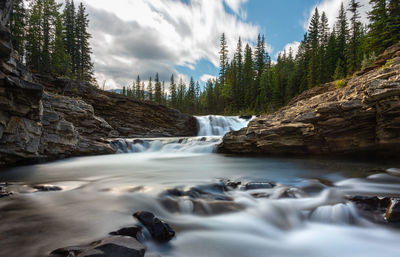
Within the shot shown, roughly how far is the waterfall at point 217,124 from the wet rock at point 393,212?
22.6m

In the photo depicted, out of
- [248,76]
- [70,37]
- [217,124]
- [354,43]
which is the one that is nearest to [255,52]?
[248,76]

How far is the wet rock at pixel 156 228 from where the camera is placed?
277 cm

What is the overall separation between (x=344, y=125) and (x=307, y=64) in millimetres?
38530

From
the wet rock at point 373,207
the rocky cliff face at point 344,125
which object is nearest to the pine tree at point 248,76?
the rocky cliff face at point 344,125

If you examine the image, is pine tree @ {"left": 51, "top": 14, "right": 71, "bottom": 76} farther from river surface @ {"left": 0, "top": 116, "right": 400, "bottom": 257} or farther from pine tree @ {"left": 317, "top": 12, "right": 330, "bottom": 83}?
pine tree @ {"left": 317, "top": 12, "right": 330, "bottom": 83}

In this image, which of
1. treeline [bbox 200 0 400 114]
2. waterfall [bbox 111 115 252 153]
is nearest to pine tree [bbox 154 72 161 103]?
treeline [bbox 200 0 400 114]

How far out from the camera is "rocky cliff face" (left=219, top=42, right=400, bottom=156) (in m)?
7.63

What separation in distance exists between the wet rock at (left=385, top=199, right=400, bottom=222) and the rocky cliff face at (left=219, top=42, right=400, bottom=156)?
5.83 metres

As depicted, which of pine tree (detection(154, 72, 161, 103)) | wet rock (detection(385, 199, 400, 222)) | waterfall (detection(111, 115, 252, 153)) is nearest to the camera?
wet rock (detection(385, 199, 400, 222))

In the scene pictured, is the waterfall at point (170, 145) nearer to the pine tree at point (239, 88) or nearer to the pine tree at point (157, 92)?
the pine tree at point (239, 88)

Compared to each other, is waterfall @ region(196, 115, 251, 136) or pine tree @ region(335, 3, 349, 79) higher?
pine tree @ region(335, 3, 349, 79)

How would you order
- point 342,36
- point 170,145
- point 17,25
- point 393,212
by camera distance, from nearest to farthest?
point 393,212 → point 170,145 → point 17,25 → point 342,36

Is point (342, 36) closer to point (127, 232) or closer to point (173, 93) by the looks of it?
point (173, 93)

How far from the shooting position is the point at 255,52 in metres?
55.1
